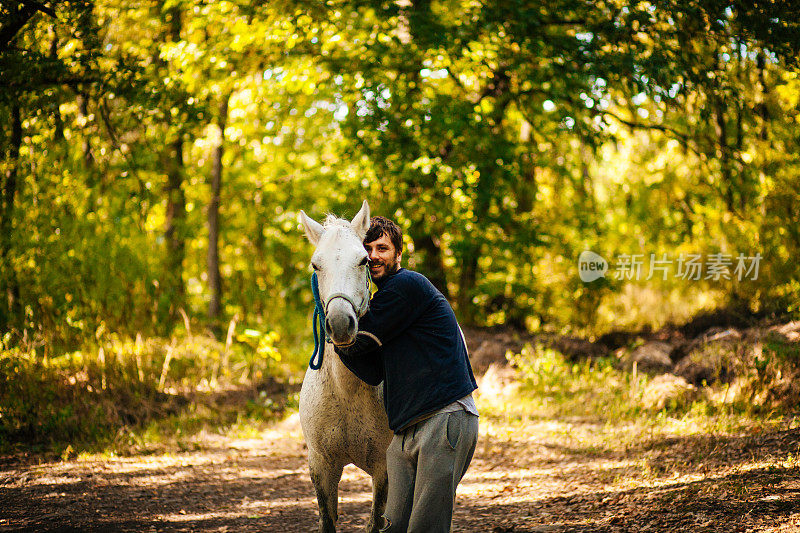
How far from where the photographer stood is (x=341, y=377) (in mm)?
2936

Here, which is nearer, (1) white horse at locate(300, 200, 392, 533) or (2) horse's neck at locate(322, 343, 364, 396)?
(1) white horse at locate(300, 200, 392, 533)

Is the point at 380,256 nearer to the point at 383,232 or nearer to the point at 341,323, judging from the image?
the point at 383,232

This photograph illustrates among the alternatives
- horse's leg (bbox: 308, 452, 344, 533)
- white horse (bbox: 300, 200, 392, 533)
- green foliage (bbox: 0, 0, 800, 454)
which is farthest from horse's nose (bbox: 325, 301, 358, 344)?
green foliage (bbox: 0, 0, 800, 454)

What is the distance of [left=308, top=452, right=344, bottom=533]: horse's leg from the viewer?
122 inches

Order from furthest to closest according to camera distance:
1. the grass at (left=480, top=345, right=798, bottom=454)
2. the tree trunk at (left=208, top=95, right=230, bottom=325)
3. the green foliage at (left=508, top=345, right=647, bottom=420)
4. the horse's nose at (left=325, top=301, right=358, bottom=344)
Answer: the tree trunk at (left=208, top=95, right=230, bottom=325)
the green foliage at (left=508, top=345, right=647, bottom=420)
the grass at (left=480, top=345, right=798, bottom=454)
the horse's nose at (left=325, top=301, right=358, bottom=344)

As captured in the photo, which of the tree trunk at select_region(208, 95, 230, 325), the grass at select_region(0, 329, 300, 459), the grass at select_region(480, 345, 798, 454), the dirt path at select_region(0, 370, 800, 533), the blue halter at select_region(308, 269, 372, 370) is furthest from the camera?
the tree trunk at select_region(208, 95, 230, 325)

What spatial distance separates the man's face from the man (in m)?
0.14

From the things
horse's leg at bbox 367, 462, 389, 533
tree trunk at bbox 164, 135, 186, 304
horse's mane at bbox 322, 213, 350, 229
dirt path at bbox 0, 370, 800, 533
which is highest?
tree trunk at bbox 164, 135, 186, 304

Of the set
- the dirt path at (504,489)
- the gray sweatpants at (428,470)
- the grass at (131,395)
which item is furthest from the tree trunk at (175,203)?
Answer: the gray sweatpants at (428,470)

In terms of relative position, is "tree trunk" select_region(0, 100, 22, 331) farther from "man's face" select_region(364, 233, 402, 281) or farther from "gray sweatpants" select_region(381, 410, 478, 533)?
"gray sweatpants" select_region(381, 410, 478, 533)

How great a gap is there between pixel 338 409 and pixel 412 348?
2.10ft

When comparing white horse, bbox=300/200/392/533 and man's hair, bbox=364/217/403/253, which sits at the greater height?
man's hair, bbox=364/217/403/253

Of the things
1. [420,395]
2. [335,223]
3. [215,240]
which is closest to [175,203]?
[215,240]

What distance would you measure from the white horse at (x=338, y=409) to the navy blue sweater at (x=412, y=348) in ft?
0.38
